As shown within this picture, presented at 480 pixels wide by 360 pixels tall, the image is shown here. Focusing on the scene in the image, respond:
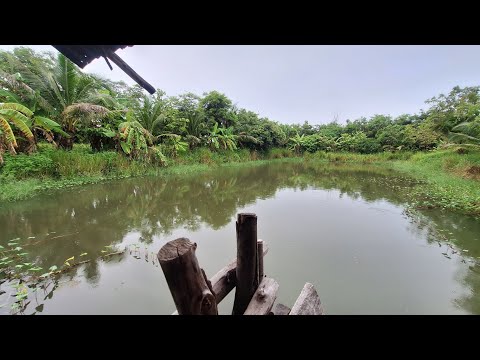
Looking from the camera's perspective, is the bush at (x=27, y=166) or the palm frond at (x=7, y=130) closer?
the palm frond at (x=7, y=130)

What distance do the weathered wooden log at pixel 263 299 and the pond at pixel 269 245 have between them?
2.91 ft

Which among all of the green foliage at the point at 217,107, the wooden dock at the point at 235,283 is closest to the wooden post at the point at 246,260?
the wooden dock at the point at 235,283

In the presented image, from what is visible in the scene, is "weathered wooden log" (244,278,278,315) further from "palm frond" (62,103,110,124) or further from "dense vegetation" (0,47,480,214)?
"palm frond" (62,103,110,124)

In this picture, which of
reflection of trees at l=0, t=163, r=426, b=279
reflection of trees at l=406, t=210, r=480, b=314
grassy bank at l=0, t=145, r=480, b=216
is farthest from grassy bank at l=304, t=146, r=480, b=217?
reflection of trees at l=0, t=163, r=426, b=279

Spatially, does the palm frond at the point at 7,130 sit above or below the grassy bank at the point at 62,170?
above

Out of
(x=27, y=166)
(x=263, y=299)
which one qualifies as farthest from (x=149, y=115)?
(x=263, y=299)

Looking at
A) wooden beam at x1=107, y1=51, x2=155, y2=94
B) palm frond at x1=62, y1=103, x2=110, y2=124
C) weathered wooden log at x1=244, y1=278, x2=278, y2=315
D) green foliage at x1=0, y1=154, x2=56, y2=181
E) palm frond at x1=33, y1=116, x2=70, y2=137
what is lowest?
weathered wooden log at x1=244, y1=278, x2=278, y2=315

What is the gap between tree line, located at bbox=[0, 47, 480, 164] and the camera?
7.89 metres

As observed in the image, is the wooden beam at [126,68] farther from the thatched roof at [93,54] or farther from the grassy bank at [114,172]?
the grassy bank at [114,172]

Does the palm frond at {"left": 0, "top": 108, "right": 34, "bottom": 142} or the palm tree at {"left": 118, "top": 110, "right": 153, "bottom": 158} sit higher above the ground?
the palm frond at {"left": 0, "top": 108, "right": 34, "bottom": 142}

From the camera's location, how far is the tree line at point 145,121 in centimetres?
789

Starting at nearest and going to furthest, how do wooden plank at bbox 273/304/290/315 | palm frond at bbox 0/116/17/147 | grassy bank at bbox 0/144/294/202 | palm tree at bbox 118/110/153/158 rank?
wooden plank at bbox 273/304/290/315 < palm frond at bbox 0/116/17/147 < grassy bank at bbox 0/144/294/202 < palm tree at bbox 118/110/153/158

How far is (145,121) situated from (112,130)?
2316 millimetres

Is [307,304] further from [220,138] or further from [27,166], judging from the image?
[220,138]
